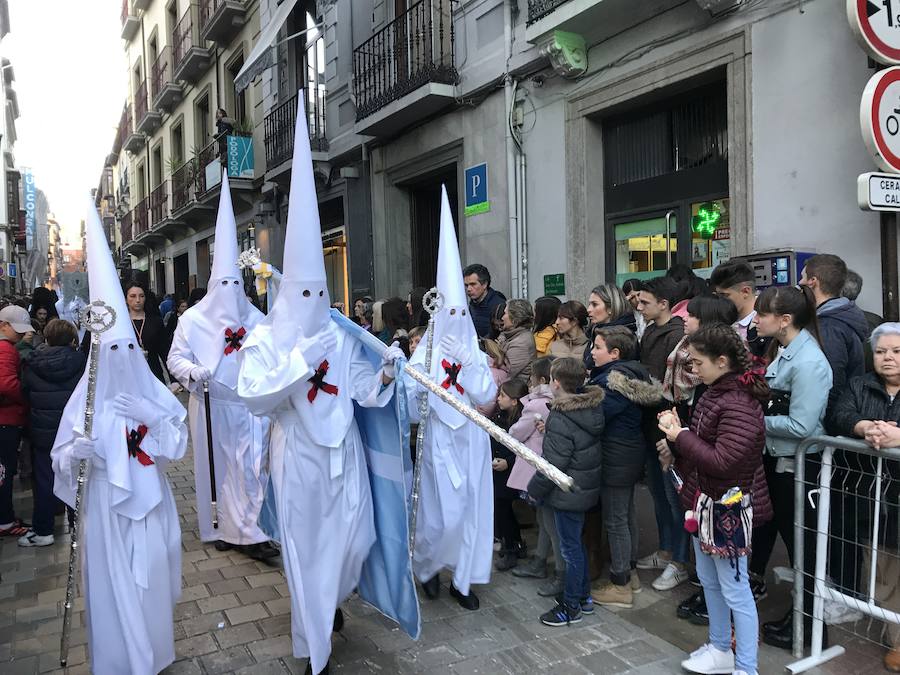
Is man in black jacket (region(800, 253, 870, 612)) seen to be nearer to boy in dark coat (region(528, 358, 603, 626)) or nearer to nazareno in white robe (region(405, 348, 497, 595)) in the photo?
boy in dark coat (region(528, 358, 603, 626))

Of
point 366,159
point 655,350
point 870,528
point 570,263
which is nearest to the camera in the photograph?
point 870,528

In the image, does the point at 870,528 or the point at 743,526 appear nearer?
the point at 743,526

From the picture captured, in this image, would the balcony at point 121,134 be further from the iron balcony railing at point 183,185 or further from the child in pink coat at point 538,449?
the child in pink coat at point 538,449

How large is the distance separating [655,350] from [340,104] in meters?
9.73

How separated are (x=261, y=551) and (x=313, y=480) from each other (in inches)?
75.8

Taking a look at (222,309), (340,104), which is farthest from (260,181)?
(222,309)

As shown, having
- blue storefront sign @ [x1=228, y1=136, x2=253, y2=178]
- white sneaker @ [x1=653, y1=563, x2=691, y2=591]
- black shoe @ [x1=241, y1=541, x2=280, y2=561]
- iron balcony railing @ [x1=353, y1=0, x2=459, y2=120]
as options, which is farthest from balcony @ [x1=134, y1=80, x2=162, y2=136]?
white sneaker @ [x1=653, y1=563, x2=691, y2=591]

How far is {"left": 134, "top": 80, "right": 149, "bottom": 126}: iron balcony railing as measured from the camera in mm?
27406

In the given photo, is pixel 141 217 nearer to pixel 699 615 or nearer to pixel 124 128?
pixel 124 128

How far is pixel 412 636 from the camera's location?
3.35 metres

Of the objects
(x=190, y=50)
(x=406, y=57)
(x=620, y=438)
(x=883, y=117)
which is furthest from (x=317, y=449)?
(x=190, y=50)

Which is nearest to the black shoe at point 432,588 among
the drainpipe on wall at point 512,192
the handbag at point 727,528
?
the handbag at point 727,528

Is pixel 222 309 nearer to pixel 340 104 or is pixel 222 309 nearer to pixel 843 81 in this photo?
pixel 843 81

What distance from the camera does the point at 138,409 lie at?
10.9 feet
